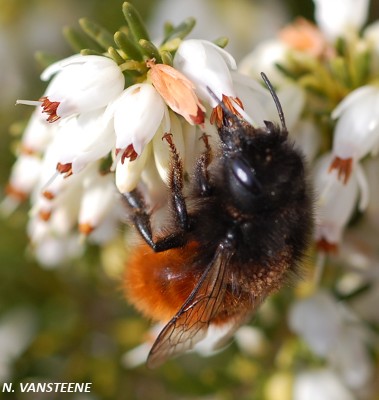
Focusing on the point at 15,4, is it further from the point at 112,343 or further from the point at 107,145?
the point at 107,145

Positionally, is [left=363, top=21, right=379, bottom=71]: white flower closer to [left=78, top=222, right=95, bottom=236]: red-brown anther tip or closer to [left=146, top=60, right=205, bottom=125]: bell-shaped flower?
[left=146, top=60, right=205, bottom=125]: bell-shaped flower

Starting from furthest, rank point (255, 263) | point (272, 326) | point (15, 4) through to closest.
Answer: point (15, 4)
point (272, 326)
point (255, 263)

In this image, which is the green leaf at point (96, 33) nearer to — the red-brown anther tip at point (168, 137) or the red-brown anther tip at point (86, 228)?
the red-brown anther tip at point (168, 137)

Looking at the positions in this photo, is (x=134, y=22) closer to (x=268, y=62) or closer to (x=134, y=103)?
(x=134, y=103)

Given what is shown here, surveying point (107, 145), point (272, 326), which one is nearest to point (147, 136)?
point (107, 145)

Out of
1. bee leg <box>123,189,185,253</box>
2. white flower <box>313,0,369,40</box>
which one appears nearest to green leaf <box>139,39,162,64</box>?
bee leg <box>123,189,185,253</box>

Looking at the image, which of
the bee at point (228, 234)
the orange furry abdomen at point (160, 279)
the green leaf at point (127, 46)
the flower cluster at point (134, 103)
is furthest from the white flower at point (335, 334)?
the green leaf at point (127, 46)

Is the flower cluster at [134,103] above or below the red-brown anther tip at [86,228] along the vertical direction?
above
